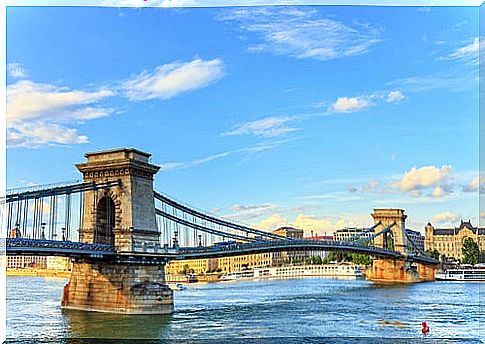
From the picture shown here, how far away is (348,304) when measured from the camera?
14430mm

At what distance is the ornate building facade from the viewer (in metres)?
18.2

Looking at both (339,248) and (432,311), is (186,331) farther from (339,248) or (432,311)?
(339,248)

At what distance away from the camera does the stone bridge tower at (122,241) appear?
1185cm

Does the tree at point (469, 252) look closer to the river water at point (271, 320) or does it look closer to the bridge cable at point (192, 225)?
the river water at point (271, 320)

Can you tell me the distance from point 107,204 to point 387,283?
13.7 metres

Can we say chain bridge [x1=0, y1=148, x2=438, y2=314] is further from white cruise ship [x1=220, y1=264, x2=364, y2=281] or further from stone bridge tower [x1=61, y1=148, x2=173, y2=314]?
white cruise ship [x1=220, y1=264, x2=364, y2=281]

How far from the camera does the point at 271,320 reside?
37.6 feet

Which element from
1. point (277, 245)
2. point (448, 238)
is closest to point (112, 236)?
point (277, 245)

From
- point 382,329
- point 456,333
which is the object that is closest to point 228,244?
point 382,329

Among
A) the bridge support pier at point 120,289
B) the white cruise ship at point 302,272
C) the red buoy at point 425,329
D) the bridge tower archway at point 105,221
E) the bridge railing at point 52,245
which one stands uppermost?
the bridge tower archway at point 105,221

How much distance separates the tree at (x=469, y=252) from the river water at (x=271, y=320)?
4.21 meters

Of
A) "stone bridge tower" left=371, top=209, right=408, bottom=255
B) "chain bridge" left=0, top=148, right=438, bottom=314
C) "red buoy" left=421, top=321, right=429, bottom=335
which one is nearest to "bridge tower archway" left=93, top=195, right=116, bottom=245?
"chain bridge" left=0, top=148, right=438, bottom=314

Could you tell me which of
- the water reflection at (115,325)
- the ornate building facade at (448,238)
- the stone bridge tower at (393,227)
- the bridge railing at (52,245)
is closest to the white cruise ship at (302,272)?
the stone bridge tower at (393,227)

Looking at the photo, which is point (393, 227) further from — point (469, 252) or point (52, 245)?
point (52, 245)
